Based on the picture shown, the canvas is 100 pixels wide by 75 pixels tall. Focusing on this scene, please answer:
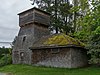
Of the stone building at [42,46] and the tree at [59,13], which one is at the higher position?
the tree at [59,13]

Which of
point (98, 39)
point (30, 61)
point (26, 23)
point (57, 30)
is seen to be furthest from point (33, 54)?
point (57, 30)

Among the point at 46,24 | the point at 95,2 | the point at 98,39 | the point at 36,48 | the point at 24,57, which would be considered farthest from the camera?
the point at 46,24

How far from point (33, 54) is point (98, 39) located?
10.3 meters

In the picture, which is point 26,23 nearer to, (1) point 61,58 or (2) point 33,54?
(2) point 33,54

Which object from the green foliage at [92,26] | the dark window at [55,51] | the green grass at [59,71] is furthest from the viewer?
the dark window at [55,51]

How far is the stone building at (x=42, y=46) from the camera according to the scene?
22.8 metres

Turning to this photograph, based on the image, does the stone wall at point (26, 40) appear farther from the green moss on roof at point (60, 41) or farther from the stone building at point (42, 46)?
the green moss on roof at point (60, 41)

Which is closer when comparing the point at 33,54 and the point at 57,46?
the point at 57,46

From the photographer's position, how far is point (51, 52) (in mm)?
23891

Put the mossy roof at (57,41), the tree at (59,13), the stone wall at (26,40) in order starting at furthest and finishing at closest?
the tree at (59,13) < the stone wall at (26,40) < the mossy roof at (57,41)

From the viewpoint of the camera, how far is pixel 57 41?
2431 centimetres

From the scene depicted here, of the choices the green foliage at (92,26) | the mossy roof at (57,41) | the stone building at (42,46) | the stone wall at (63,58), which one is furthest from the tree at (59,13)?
the green foliage at (92,26)

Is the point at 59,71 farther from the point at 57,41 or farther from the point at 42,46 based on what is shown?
the point at 42,46

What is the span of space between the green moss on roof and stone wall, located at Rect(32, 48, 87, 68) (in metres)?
0.80
